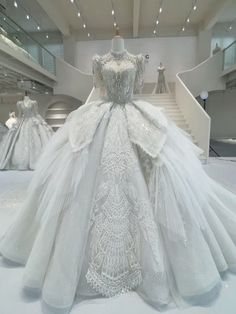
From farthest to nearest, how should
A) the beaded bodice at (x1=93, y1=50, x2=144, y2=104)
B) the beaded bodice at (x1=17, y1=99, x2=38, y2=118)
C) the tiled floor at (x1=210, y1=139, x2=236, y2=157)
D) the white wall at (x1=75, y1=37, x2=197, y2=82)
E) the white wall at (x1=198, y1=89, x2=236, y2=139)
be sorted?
the white wall at (x1=198, y1=89, x2=236, y2=139) → the white wall at (x1=75, y1=37, x2=197, y2=82) → the tiled floor at (x1=210, y1=139, x2=236, y2=157) → the beaded bodice at (x1=17, y1=99, x2=38, y2=118) → the beaded bodice at (x1=93, y1=50, x2=144, y2=104)

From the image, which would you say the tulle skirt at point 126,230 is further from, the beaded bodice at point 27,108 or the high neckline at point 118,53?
the beaded bodice at point 27,108

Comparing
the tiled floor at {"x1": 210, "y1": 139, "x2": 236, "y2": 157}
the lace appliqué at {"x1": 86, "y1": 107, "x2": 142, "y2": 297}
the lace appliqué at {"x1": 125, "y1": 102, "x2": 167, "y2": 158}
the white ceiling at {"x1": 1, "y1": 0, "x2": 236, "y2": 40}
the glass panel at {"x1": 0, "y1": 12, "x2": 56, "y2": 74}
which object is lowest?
the tiled floor at {"x1": 210, "y1": 139, "x2": 236, "y2": 157}

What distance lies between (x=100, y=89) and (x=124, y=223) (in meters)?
0.98

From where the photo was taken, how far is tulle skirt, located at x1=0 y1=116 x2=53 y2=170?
469 cm

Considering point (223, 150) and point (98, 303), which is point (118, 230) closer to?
point (98, 303)

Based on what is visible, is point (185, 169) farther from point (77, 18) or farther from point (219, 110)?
point (219, 110)

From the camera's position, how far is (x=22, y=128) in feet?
16.1

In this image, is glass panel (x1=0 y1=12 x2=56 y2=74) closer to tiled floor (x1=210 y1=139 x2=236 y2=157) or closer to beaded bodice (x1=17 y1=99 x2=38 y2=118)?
beaded bodice (x1=17 y1=99 x2=38 y2=118)

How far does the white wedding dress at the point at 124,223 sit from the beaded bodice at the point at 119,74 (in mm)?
240

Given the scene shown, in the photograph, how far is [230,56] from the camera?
8.23 metres

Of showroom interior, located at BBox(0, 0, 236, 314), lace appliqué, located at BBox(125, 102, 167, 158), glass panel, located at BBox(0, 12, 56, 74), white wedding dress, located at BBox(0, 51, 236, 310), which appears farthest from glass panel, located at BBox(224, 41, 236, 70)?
white wedding dress, located at BBox(0, 51, 236, 310)

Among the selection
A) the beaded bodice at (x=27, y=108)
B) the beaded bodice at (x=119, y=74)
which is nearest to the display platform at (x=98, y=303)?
the beaded bodice at (x=119, y=74)

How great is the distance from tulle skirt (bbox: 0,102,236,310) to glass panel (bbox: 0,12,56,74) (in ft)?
16.0

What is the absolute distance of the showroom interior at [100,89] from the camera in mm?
1378
